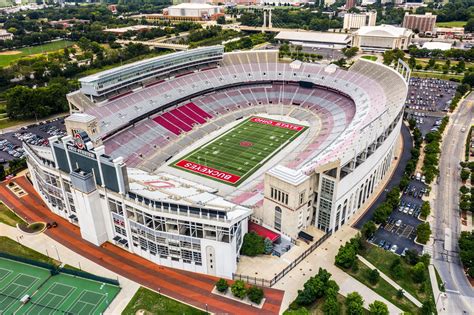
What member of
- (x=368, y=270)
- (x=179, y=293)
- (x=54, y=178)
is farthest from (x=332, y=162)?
(x=54, y=178)

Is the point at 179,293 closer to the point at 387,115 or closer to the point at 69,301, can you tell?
the point at 69,301

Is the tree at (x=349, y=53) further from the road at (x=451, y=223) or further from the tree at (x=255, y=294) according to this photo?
the tree at (x=255, y=294)

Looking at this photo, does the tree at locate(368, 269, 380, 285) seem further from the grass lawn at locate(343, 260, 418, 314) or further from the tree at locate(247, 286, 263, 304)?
the tree at locate(247, 286, 263, 304)

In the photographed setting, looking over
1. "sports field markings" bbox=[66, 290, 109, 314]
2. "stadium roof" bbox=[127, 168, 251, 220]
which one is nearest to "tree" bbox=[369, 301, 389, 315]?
"stadium roof" bbox=[127, 168, 251, 220]

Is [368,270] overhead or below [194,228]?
below

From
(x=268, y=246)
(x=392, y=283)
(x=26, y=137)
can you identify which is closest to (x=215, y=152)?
(x=268, y=246)

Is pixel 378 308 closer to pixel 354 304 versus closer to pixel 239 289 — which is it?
pixel 354 304
